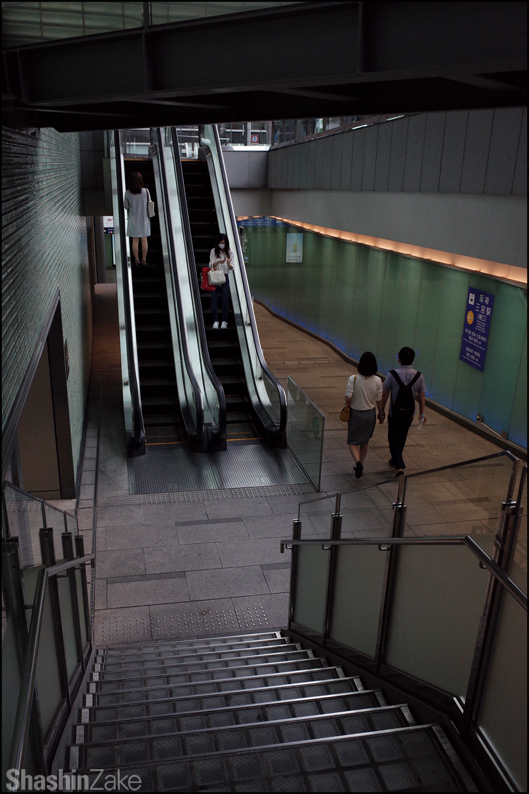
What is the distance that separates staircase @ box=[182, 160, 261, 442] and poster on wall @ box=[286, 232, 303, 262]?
162 inches

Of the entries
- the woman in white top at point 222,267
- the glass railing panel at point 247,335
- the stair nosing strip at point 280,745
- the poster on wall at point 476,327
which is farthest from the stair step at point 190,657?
the woman in white top at point 222,267

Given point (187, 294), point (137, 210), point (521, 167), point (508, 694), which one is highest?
point (521, 167)

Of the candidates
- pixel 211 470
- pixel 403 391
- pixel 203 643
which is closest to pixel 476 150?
pixel 403 391

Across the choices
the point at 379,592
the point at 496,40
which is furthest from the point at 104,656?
the point at 496,40

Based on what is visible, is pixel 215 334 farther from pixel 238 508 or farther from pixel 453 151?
pixel 453 151

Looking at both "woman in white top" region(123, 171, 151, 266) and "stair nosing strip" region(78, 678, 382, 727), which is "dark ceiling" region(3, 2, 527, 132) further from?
"woman in white top" region(123, 171, 151, 266)

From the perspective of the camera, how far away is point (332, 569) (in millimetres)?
4777

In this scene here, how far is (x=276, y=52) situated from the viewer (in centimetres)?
305

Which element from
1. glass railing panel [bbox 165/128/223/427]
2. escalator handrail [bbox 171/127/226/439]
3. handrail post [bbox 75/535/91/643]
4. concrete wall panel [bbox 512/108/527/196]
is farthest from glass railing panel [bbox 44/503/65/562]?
concrete wall panel [bbox 512/108/527/196]

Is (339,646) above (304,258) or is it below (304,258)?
below

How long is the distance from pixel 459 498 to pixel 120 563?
401 cm

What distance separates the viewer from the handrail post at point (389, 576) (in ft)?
12.6

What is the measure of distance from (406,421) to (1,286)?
565 cm

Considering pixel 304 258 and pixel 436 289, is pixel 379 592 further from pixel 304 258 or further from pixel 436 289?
pixel 304 258
